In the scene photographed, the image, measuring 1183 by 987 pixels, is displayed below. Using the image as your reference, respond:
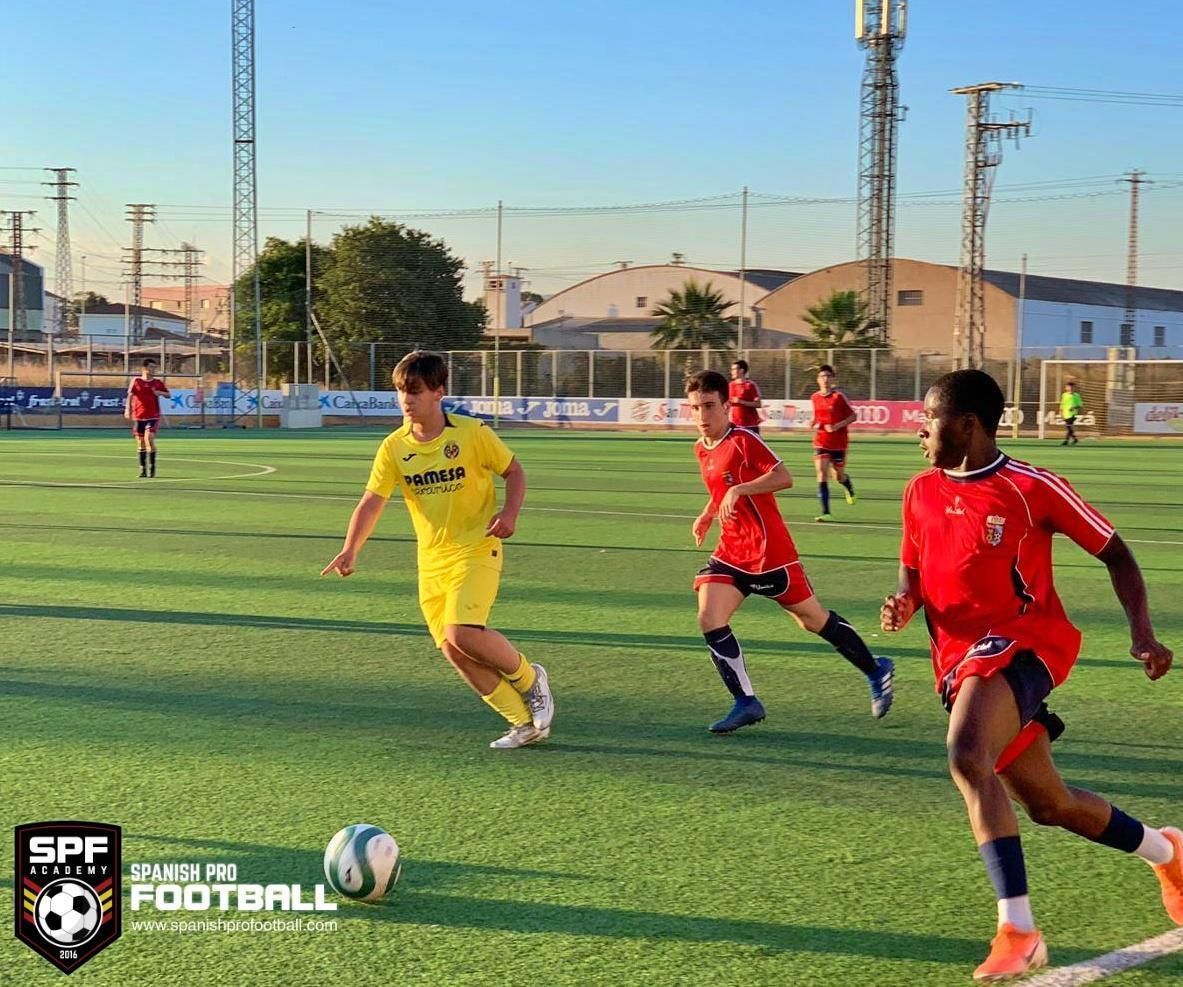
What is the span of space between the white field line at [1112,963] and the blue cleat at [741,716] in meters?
2.78

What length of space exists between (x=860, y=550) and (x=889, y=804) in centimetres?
880

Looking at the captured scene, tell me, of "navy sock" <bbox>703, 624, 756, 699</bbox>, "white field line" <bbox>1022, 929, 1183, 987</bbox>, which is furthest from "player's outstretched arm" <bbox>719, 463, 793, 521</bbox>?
"white field line" <bbox>1022, 929, 1183, 987</bbox>

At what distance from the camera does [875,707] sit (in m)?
7.17

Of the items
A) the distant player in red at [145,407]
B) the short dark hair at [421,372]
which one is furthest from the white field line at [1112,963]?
→ the distant player in red at [145,407]

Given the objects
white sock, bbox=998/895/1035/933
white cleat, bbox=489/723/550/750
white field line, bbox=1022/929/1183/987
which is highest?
white sock, bbox=998/895/1035/933

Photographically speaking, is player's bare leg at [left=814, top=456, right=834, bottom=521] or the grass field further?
player's bare leg at [left=814, top=456, right=834, bottom=521]

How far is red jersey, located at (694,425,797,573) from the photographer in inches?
281

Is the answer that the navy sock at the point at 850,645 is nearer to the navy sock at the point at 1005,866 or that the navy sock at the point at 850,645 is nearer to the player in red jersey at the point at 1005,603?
the player in red jersey at the point at 1005,603

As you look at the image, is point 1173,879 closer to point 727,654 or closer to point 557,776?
point 557,776

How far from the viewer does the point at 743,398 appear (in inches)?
658

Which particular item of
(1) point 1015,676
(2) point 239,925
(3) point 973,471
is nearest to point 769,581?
(3) point 973,471

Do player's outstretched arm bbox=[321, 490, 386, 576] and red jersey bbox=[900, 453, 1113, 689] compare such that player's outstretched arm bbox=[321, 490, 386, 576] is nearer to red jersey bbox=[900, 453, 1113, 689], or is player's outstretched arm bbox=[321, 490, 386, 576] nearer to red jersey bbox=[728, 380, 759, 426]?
red jersey bbox=[900, 453, 1113, 689]

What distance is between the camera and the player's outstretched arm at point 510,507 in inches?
247

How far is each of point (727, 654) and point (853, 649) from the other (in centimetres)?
72
